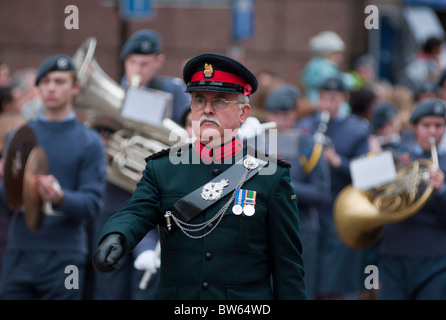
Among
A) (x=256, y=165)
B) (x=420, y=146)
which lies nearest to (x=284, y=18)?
(x=420, y=146)

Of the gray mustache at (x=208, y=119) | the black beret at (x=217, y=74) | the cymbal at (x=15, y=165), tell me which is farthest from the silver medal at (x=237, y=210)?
the cymbal at (x=15, y=165)

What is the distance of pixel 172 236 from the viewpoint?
4457 mm

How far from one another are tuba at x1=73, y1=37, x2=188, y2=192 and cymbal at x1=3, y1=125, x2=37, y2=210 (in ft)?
2.74

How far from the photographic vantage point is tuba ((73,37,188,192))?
7453 mm

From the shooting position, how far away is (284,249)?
442 centimetres

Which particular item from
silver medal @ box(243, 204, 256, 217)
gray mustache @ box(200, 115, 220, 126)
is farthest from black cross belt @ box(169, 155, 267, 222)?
gray mustache @ box(200, 115, 220, 126)

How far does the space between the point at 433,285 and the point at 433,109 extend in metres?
1.42

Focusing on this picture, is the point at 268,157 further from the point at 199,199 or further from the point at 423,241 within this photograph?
the point at 423,241

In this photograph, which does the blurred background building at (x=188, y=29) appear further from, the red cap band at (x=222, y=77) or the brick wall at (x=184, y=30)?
the red cap band at (x=222, y=77)

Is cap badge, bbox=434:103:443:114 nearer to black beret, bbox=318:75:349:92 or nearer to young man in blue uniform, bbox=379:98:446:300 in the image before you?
young man in blue uniform, bbox=379:98:446:300
